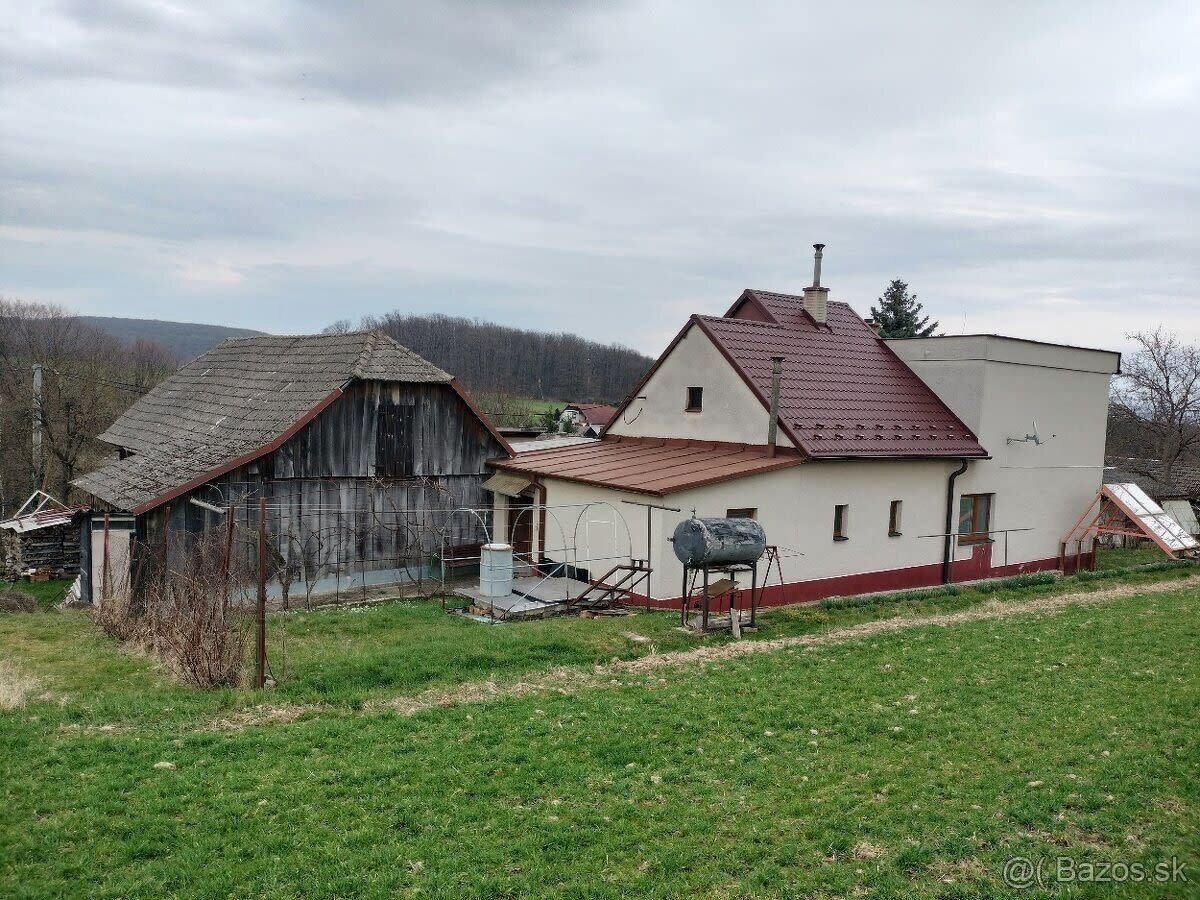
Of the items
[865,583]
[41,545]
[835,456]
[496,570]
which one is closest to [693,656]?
[496,570]

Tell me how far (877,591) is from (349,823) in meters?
15.7

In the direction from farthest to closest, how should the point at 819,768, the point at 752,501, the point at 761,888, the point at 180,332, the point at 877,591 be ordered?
1. the point at 180,332
2. the point at 877,591
3. the point at 752,501
4. the point at 819,768
5. the point at 761,888

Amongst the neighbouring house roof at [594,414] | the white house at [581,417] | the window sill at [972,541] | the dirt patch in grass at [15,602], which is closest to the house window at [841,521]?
the window sill at [972,541]

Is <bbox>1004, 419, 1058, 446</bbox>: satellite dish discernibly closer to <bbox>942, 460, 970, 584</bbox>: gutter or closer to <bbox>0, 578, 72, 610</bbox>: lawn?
<bbox>942, 460, 970, 584</bbox>: gutter

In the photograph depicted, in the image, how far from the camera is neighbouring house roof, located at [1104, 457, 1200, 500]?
37.8m

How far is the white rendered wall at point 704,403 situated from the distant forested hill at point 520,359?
6211cm

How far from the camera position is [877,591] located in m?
20.0

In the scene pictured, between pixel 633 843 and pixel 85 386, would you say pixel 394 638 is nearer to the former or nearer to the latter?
pixel 633 843

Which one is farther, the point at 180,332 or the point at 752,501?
the point at 180,332

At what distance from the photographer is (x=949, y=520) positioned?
857 inches

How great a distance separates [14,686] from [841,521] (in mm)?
15533

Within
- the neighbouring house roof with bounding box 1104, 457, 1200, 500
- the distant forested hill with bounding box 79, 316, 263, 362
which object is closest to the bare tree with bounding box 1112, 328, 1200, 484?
the neighbouring house roof with bounding box 1104, 457, 1200, 500

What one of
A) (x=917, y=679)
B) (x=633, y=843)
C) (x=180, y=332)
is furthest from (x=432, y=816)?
(x=180, y=332)

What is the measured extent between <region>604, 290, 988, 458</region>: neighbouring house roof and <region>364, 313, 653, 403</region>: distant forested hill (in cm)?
6228
